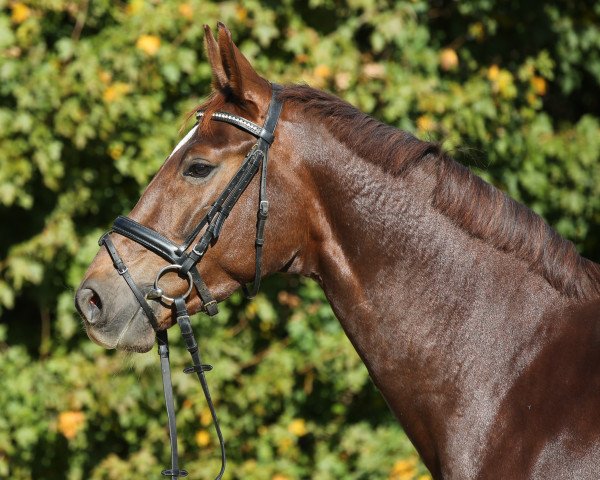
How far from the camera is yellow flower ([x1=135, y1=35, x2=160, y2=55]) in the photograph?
398 centimetres

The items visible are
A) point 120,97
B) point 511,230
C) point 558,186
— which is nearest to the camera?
point 511,230

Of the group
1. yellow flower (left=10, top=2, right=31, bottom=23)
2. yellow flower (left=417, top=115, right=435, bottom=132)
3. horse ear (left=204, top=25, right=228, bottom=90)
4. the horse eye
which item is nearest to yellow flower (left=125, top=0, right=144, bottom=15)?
yellow flower (left=10, top=2, right=31, bottom=23)

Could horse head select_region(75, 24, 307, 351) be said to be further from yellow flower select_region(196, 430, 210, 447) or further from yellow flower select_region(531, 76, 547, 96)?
yellow flower select_region(531, 76, 547, 96)

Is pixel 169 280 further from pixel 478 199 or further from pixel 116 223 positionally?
pixel 478 199

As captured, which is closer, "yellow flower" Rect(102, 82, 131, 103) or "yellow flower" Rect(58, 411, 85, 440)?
"yellow flower" Rect(102, 82, 131, 103)

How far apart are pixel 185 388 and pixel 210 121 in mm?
2327

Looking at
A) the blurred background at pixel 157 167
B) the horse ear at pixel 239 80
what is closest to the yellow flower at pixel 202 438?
the blurred background at pixel 157 167

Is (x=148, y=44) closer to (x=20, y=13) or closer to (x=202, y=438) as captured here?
(x=20, y=13)

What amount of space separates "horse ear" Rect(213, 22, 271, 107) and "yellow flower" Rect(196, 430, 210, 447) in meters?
2.60

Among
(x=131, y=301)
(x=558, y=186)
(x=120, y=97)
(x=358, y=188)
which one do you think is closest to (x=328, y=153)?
(x=358, y=188)

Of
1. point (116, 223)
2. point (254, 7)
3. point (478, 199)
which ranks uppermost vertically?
point (254, 7)

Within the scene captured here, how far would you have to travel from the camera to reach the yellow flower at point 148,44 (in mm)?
3977

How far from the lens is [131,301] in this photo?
2.18 m

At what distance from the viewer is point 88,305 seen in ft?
7.21
